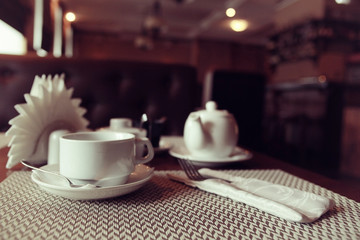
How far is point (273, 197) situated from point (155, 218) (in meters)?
0.18

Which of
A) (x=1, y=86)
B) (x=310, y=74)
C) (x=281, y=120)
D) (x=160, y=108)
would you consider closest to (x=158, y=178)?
(x=160, y=108)

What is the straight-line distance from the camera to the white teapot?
71 centimetres

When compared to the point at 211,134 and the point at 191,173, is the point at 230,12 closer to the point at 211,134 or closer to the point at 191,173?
Result: the point at 211,134

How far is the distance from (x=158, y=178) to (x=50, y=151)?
244 mm

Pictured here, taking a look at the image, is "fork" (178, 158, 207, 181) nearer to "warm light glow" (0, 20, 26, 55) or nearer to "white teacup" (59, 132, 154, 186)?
"white teacup" (59, 132, 154, 186)

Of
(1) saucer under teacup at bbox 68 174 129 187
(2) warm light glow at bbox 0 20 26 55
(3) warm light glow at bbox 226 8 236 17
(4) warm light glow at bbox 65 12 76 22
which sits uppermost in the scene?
(4) warm light glow at bbox 65 12 76 22

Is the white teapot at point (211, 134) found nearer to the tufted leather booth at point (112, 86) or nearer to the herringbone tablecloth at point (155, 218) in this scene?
the herringbone tablecloth at point (155, 218)

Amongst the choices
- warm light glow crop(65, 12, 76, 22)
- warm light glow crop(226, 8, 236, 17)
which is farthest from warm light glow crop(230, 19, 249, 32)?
warm light glow crop(65, 12, 76, 22)

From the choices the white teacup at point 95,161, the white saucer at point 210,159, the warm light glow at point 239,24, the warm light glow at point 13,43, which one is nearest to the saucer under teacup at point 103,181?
the white teacup at point 95,161

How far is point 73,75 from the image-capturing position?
1482mm

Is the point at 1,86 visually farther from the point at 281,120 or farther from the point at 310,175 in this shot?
the point at 281,120

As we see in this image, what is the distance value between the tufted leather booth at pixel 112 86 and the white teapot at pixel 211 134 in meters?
0.87

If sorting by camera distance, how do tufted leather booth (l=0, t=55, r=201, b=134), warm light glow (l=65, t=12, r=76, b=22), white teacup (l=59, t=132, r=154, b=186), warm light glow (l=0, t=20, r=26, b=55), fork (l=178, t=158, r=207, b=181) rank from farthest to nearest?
warm light glow (l=65, t=12, r=76, b=22)
warm light glow (l=0, t=20, r=26, b=55)
tufted leather booth (l=0, t=55, r=201, b=134)
fork (l=178, t=158, r=207, b=181)
white teacup (l=59, t=132, r=154, b=186)

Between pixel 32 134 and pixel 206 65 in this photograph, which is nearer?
pixel 32 134
